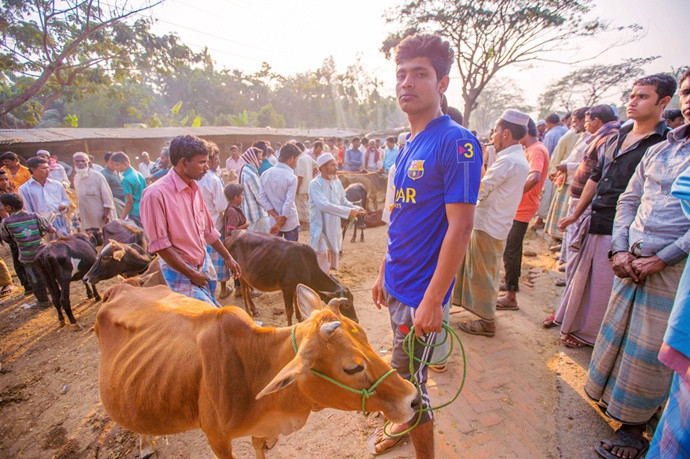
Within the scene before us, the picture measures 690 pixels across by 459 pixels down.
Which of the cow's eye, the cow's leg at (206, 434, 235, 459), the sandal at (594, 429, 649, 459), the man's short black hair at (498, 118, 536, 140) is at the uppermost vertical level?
the man's short black hair at (498, 118, 536, 140)

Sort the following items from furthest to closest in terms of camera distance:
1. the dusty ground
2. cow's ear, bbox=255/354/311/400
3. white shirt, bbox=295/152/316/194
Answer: white shirt, bbox=295/152/316/194, the dusty ground, cow's ear, bbox=255/354/311/400

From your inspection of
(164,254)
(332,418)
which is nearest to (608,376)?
(332,418)

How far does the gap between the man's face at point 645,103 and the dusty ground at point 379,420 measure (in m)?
2.66

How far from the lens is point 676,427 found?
1.49m

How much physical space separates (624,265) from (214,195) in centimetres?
556

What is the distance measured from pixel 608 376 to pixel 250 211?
5392 millimetres

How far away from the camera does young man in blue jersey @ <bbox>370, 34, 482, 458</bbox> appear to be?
1.77 metres

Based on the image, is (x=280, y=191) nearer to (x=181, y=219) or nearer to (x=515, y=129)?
(x=181, y=219)

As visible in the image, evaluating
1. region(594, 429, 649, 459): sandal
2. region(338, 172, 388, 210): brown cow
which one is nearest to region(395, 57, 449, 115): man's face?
region(594, 429, 649, 459): sandal

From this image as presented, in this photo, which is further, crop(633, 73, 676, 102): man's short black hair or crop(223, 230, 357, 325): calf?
crop(223, 230, 357, 325): calf

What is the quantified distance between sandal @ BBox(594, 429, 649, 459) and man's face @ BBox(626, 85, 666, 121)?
109 inches

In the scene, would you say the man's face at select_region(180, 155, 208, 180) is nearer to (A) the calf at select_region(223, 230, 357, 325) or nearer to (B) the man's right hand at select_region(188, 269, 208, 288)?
(B) the man's right hand at select_region(188, 269, 208, 288)

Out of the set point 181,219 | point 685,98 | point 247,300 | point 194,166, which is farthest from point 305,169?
point 685,98

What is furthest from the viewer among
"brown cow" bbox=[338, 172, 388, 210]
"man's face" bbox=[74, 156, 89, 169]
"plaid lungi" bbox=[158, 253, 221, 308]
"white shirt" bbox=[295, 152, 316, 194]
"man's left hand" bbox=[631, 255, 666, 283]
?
"brown cow" bbox=[338, 172, 388, 210]
